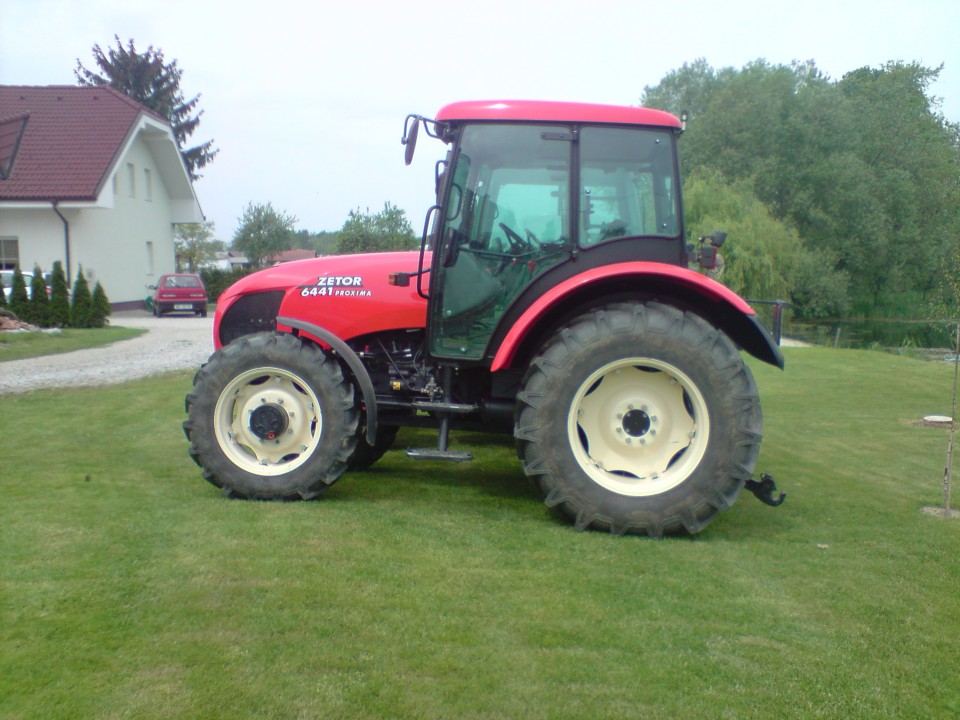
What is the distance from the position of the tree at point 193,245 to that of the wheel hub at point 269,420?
169 feet

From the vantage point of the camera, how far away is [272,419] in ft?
18.1

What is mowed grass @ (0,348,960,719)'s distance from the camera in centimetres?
305

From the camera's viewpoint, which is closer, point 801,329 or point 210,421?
Result: point 210,421

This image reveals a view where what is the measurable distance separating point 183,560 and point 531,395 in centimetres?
195

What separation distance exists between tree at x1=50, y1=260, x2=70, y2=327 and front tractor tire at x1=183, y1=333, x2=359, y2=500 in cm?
1751

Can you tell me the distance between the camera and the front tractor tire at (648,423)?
484 cm

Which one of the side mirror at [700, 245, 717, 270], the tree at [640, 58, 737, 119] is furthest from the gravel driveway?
the tree at [640, 58, 737, 119]

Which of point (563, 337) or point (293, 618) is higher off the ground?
point (563, 337)

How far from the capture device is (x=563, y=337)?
496 centimetres

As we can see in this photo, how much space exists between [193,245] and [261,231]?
223 inches

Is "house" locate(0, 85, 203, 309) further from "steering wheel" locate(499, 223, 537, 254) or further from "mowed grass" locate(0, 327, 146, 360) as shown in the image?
"steering wheel" locate(499, 223, 537, 254)

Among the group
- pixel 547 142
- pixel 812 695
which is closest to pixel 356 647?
pixel 812 695

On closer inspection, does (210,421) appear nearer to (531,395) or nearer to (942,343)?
(531,395)

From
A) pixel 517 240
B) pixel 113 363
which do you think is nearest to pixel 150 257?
pixel 113 363
